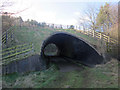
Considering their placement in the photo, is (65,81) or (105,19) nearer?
(65,81)

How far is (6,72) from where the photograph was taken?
7738 millimetres

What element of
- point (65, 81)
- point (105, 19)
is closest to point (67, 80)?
point (65, 81)

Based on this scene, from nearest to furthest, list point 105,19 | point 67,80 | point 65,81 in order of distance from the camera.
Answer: point 65,81, point 67,80, point 105,19

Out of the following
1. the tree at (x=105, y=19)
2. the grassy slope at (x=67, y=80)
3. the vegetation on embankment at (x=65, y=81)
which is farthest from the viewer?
the tree at (x=105, y=19)

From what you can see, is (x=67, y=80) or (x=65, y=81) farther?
(x=67, y=80)

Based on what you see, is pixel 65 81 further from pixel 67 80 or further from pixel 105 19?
pixel 105 19

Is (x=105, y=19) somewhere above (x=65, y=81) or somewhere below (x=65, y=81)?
above

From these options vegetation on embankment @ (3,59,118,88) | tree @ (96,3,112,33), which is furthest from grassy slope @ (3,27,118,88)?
tree @ (96,3,112,33)

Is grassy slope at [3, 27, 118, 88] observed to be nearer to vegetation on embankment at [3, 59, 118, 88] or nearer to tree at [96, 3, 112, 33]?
vegetation on embankment at [3, 59, 118, 88]

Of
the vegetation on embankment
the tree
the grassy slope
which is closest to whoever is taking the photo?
the vegetation on embankment

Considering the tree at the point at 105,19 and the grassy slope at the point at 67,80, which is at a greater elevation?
the tree at the point at 105,19

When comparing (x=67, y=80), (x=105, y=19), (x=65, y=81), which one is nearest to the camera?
(x=65, y=81)

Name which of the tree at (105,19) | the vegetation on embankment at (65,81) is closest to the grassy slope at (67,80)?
the vegetation on embankment at (65,81)

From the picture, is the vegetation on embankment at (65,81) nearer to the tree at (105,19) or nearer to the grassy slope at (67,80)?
the grassy slope at (67,80)
